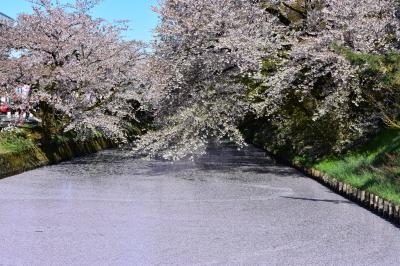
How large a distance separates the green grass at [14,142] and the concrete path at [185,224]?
1754 millimetres

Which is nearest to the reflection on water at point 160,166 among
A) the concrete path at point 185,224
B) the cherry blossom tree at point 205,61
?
the cherry blossom tree at point 205,61

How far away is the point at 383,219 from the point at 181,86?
11949mm

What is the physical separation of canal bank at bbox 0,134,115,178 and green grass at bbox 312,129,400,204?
10.5m

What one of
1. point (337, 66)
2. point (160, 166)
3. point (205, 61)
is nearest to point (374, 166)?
point (337, 66)

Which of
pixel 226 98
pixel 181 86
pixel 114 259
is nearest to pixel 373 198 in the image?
pixel 114 259

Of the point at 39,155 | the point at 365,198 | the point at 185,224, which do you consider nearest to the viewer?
the point at 185,224

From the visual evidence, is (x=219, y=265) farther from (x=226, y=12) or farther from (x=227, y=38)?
(x=226, y=12)

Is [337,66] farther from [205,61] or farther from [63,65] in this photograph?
[63,65]

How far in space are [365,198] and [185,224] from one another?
4712mm

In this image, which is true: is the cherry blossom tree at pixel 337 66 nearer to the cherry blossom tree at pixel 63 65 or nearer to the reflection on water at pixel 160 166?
the reflection on water at pixel 160 166

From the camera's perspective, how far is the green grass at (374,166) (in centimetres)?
1305

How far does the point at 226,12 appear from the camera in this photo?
19.9 m

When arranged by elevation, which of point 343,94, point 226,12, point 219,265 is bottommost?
point 219,265

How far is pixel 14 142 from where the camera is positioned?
21.1 m
